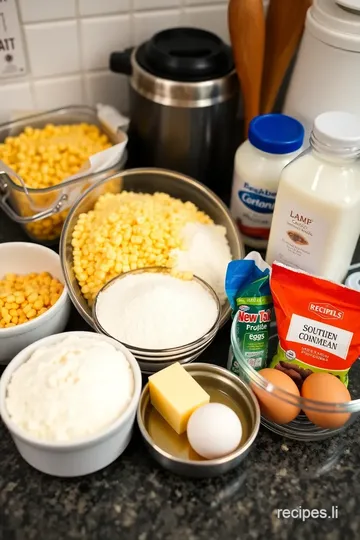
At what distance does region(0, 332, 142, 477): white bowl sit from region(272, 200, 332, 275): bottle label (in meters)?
0.29

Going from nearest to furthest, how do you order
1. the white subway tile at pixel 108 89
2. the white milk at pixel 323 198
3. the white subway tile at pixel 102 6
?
the white milk at pixel 323 198, the white subway tile at pixel 102 6, the white subway tile at pixel 108 89

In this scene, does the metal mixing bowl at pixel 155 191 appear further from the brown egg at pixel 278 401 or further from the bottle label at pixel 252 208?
the brown egg at pixel 278 401

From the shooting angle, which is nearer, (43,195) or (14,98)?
(43,195)

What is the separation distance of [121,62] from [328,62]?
0.35m

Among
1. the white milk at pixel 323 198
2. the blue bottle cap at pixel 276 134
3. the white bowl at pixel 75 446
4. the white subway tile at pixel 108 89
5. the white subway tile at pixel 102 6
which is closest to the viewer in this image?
the white bowl at pixel 75 446

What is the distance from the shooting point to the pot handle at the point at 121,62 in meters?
0.98

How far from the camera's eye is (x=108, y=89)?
110 centimetres

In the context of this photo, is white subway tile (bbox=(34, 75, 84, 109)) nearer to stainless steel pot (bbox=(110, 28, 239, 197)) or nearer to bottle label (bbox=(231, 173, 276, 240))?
stainless steel pot (bbox=(110, 28, 239, 197))

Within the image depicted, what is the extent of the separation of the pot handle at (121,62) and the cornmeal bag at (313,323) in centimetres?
45

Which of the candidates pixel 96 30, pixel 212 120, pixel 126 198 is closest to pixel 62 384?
pixel 126 198

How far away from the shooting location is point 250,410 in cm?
74

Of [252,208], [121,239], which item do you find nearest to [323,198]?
[252,208]

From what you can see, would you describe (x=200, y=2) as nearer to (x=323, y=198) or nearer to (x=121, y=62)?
(x=121, y=62)

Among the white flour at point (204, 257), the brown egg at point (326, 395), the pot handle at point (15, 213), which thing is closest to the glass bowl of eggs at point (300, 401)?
the brown egg at point (326, 395)
